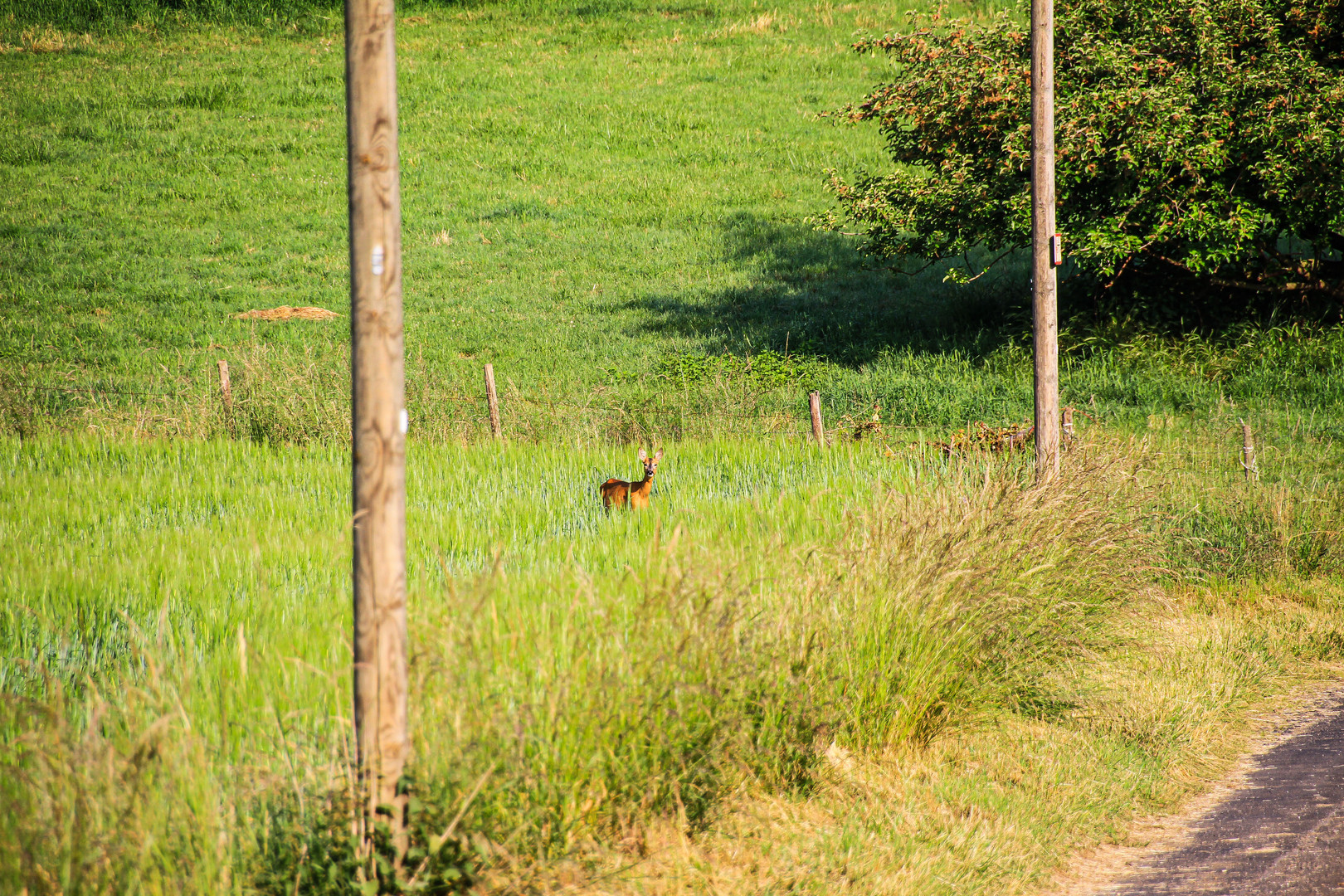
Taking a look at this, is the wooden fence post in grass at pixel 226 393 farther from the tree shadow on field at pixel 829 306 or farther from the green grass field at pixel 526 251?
the tree shadow on field at pixel 829 306

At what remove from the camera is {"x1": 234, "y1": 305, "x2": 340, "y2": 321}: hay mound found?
890 inches

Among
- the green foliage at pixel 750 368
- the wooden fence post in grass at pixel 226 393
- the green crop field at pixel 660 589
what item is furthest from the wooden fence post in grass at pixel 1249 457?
the wooden fence post in grass at pixel 226 393

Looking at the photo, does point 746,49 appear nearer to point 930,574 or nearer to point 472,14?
point 472,14

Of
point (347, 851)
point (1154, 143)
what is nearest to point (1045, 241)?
point (347, 851)

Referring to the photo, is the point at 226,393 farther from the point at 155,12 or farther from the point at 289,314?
the point at 155,12

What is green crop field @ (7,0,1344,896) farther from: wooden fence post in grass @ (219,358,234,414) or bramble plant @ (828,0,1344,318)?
bramble plant @ (828,0,1344,318)

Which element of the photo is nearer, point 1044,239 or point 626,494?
point 626,494

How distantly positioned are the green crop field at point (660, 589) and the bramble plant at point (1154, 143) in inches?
76.2

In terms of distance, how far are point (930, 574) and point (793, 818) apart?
1817 mm

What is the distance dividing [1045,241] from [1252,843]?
17.8 ft

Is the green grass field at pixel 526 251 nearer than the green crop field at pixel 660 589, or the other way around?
the green crop field at pixel 660 589

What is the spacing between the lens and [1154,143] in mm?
15555

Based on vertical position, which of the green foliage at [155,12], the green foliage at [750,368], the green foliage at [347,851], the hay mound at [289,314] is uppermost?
the green foliage at [155,12]

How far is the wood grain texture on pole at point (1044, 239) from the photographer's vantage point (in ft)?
29.2
